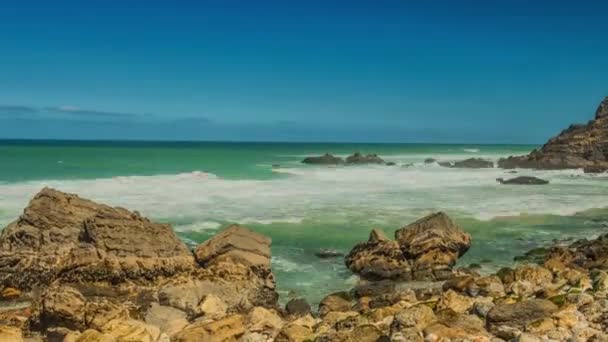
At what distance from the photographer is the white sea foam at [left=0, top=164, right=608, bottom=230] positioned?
25.2 metres

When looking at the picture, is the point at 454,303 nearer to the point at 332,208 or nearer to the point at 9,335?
the point at 9,335

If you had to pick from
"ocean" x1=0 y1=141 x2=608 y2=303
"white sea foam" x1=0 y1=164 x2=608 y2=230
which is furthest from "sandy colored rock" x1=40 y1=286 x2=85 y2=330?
"white sea foam" x1=0 y1=164 x2=608 y2=230

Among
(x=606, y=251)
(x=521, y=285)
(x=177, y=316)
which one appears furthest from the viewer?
(x=606, y=251)

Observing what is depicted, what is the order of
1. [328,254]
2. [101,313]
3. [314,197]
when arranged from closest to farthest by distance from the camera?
[101,313] < [328,254] < [314,197]

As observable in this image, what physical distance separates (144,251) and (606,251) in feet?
42.3

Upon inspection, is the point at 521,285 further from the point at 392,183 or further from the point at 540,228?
the point at 392,183

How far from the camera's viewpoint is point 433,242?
15.8 metres

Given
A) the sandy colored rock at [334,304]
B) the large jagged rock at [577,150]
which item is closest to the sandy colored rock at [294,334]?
the sandy colored rock at [334,304]

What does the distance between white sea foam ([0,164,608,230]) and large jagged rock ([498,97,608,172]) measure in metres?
10.4

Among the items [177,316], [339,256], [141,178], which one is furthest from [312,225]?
[141,178]

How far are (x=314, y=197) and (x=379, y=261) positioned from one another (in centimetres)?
1687

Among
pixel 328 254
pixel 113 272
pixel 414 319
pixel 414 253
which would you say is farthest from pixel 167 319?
pixel 414 253

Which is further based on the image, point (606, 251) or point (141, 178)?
point (141, 178)

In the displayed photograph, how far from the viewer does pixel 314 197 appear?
32125 millimetres
